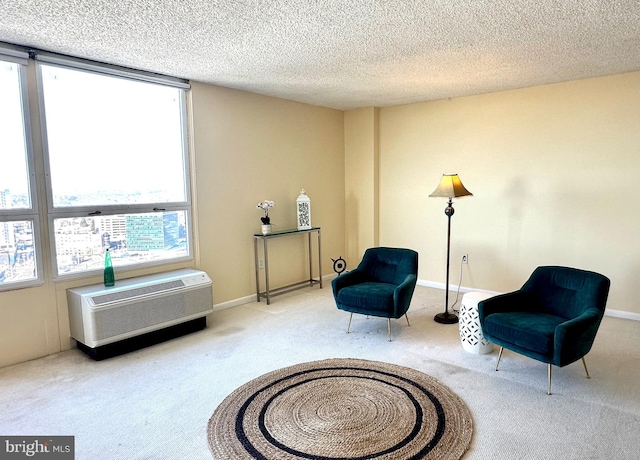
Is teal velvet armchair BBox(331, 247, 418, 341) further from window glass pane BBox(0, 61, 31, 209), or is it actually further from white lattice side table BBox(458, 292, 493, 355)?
window glass pane BBox(0, 61, 31, 209)

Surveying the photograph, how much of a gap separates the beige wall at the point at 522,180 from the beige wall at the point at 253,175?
2.74 ft

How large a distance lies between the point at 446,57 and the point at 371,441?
288cm

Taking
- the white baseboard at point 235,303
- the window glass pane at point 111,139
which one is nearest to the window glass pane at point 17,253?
the window glass pane at point 111,139

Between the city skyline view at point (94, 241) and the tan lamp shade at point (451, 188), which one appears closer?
the city skyline view at point (94, 241)

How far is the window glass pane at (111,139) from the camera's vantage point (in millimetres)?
3361

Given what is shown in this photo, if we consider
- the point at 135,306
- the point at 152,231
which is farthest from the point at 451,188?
the point at 135,306

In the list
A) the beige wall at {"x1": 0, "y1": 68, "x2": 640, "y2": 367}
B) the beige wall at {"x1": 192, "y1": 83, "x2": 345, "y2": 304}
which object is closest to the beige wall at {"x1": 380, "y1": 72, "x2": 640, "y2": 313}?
the beige wall at {"x1": 0, "y1": 68, "x2": 640, "y2": 367}

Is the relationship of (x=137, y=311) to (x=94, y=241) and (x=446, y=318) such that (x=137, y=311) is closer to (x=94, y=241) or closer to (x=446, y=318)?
(x=94, y=241)

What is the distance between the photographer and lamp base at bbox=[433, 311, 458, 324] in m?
4.02

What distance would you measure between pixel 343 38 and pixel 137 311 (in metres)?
2.66

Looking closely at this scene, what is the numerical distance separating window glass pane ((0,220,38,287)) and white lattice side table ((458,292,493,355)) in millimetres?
3404

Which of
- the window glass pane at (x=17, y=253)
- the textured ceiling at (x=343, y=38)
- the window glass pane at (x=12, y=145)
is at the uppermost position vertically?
the textured ceiling at (x=343, y=38)

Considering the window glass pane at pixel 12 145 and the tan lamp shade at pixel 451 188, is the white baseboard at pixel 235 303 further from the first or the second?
the tan lamp shade at pixel 451 188

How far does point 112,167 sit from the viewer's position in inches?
146
